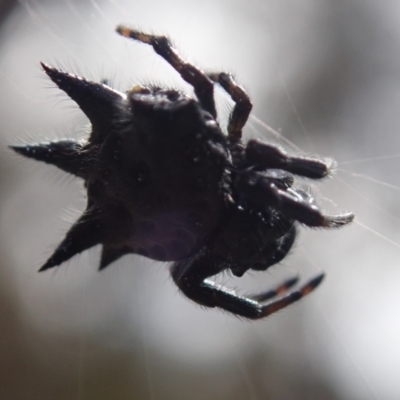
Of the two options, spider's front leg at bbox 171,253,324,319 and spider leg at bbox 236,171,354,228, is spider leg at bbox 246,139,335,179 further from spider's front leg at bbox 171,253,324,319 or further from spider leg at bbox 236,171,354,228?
spider's front leg at bbox 171,253,324,319

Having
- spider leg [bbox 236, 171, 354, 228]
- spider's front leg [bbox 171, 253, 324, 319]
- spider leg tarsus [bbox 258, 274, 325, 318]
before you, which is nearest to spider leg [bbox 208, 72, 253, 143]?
spider leg [bbox 236, 171, 354, 228]

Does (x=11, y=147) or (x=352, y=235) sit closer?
(x=11, y=147)

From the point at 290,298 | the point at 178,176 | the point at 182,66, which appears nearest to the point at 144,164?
the point at 178,176

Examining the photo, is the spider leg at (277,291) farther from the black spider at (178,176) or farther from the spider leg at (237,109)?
the spider leg at (237,109)

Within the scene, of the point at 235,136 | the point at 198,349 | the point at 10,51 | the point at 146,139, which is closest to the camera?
the point at 146,139

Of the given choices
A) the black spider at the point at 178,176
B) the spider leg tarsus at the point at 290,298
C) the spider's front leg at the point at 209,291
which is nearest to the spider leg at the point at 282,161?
the black spider at the point at 178,176

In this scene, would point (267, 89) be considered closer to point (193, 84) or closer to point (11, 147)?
point (193, 84)

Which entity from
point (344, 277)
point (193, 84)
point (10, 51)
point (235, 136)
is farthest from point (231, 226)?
point (10, 51)

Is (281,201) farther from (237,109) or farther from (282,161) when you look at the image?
(237,109)
